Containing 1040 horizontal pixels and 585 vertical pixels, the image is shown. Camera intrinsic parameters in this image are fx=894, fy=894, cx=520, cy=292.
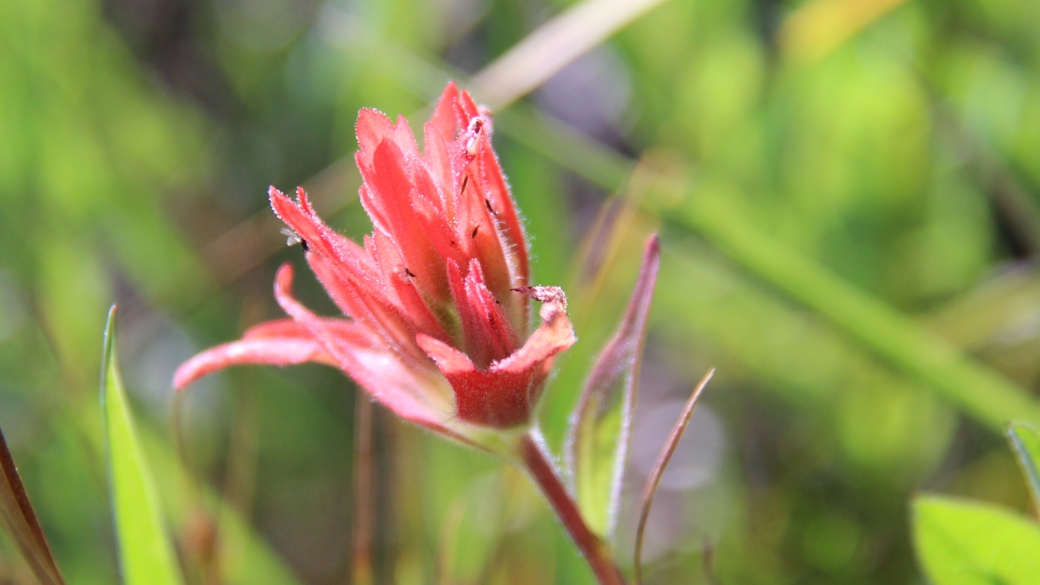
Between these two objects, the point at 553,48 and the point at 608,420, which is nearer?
the point at 608,420

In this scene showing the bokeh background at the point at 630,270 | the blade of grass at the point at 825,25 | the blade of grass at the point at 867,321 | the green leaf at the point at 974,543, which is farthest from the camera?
the blade of grass at the point at 825,25

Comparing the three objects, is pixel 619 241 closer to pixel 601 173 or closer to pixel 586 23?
pixel 601 173

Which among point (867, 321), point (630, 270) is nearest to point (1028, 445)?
point (867, 321)

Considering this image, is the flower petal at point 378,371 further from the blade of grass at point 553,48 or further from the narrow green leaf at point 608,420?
the blade of grass at point 553,48

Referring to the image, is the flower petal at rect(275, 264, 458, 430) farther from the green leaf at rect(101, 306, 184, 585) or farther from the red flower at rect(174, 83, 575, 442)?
the green leaf at rect(101, 306, 184, 585)

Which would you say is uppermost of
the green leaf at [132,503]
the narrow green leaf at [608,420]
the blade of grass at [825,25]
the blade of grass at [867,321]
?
the green leaf at [132,503]

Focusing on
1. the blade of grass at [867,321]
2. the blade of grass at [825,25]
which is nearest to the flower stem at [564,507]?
the blade of grass at [867,321]

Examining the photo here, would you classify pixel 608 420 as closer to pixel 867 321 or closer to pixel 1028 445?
pixel 1028 445
